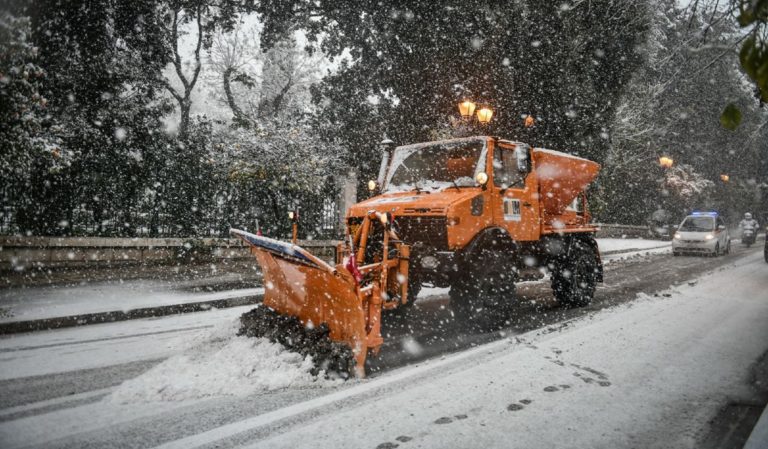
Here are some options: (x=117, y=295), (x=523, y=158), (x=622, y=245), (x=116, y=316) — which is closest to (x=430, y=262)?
(x=523, y=158)

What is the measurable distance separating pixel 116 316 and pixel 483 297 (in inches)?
200

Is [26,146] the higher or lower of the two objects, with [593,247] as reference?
higher

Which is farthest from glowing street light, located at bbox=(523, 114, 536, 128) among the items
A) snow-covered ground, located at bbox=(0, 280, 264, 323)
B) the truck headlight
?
the truck headlight

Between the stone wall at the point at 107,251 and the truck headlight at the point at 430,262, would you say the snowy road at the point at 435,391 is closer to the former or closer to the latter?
the truck headlight at the point at 430,262

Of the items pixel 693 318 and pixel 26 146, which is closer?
pixel 693 318

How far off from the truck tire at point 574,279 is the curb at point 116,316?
524cm

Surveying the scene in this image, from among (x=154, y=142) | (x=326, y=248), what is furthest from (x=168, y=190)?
(x=326, y=248)

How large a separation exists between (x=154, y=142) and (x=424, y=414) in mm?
11857

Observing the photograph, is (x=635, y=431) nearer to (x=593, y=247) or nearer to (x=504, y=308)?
(x=504, y=308)

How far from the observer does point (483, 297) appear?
229 inches

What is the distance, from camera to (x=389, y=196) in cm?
659

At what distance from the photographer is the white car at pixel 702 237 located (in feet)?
59.3

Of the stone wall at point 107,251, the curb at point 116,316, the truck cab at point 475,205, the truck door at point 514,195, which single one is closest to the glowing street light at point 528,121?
the truck cab at point 475,205

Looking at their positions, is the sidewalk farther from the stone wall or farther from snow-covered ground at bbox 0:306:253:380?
the stone wall
